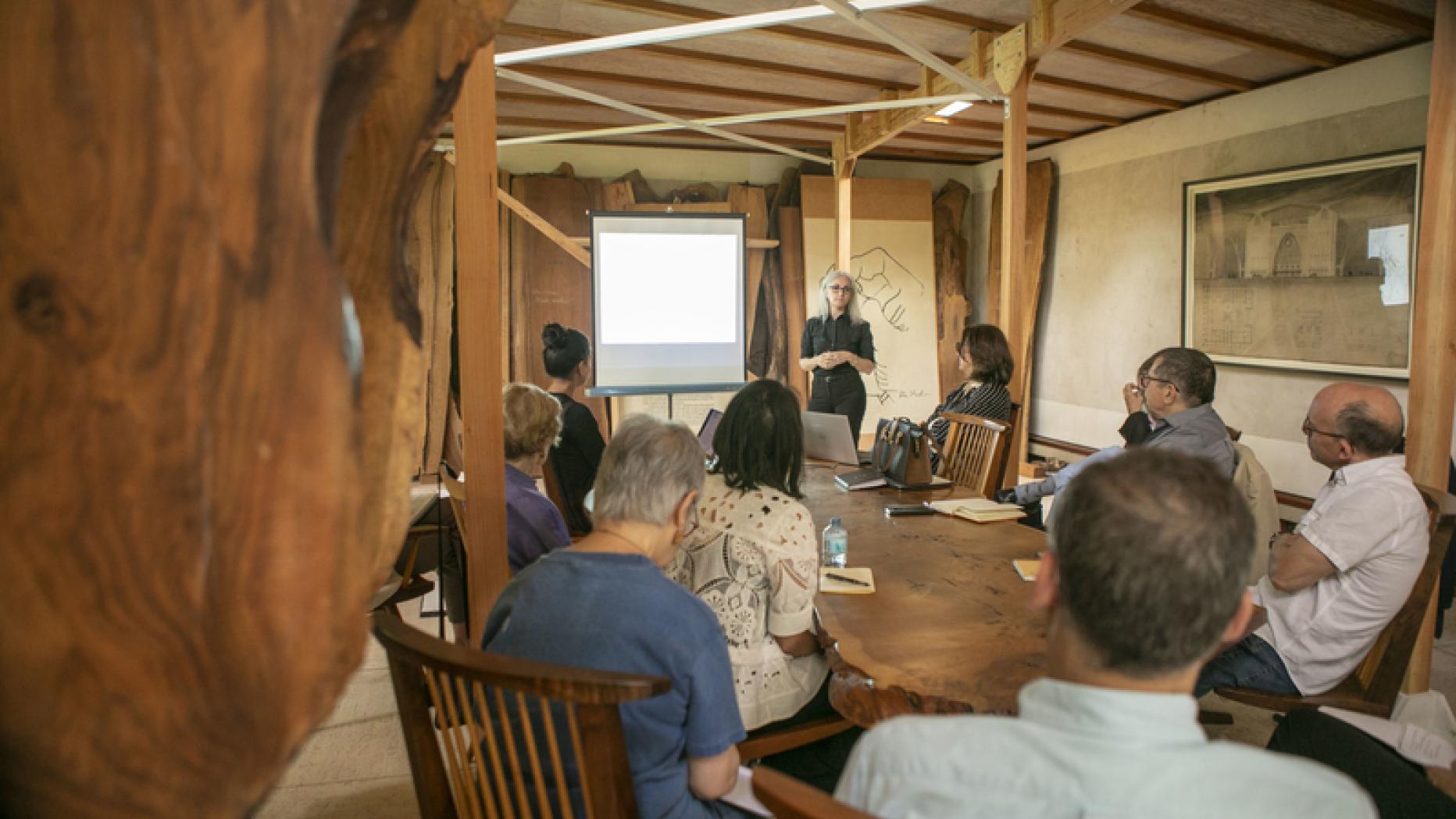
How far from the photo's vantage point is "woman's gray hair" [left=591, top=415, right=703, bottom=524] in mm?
1525

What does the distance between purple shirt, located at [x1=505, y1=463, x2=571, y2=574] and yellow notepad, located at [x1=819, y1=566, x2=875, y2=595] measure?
2.59ft

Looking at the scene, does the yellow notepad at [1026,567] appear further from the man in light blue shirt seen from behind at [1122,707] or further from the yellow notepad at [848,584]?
the man in light blue shirt seen from behind at [1122,707]

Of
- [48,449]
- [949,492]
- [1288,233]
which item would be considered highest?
[1288,233]

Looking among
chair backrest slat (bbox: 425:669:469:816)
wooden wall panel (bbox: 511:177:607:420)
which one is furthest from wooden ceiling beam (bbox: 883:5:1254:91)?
chair backrest slat (bbox: 425:669:469:816)

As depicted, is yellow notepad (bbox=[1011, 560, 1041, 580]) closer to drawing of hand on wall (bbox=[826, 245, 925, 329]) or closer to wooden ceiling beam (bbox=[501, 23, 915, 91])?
wooden ceiling beam (bbox=[501, 23, 915, 91])

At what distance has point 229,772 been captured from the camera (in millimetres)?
462

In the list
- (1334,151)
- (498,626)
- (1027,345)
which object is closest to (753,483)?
(498,626)

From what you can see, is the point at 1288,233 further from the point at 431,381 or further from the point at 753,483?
the point at 431,381

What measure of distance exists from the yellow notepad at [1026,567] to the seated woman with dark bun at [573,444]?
1.60 metres

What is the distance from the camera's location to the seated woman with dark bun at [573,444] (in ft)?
10.7

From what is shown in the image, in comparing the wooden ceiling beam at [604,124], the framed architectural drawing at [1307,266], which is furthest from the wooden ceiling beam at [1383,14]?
the wooden ceiling beam at [604,124]

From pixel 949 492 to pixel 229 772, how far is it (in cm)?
277

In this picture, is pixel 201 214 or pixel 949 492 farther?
pixel 949 492

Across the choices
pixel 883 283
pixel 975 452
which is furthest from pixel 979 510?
pixel 883 283
